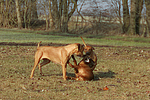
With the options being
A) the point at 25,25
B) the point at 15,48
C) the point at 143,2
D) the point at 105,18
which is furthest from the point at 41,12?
the point at 15,48

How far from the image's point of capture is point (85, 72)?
7160 millimetres

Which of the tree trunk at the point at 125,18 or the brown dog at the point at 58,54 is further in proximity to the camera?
the tree trunk at the point at 125,18

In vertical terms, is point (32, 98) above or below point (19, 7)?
below

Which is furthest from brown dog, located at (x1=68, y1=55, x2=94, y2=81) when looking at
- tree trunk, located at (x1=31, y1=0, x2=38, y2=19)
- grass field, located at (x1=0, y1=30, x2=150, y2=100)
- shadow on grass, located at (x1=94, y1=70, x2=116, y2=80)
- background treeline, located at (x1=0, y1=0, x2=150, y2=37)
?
tree trunk, located at (x1=31, y1=0, x2=38, y2=19)

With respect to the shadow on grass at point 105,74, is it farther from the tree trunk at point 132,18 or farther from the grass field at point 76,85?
the tree trunk at point 132,18

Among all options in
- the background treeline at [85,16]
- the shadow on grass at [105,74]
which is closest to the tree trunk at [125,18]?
the background treeline at [85,16]

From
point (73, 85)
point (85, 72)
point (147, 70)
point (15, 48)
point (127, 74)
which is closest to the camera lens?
point (73, 85)

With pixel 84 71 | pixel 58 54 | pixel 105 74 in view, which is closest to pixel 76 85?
pixel 84 71

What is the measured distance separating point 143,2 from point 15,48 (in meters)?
20.0

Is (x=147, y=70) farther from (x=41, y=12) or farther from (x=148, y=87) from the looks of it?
(x=41, y=12)

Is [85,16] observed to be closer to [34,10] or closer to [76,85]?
[34,10]

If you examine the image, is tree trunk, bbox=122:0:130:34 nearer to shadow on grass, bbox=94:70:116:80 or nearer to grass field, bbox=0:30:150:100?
grass field, bbox=0:30:150:100

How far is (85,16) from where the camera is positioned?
32375 mm

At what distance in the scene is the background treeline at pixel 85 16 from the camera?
28656mm
